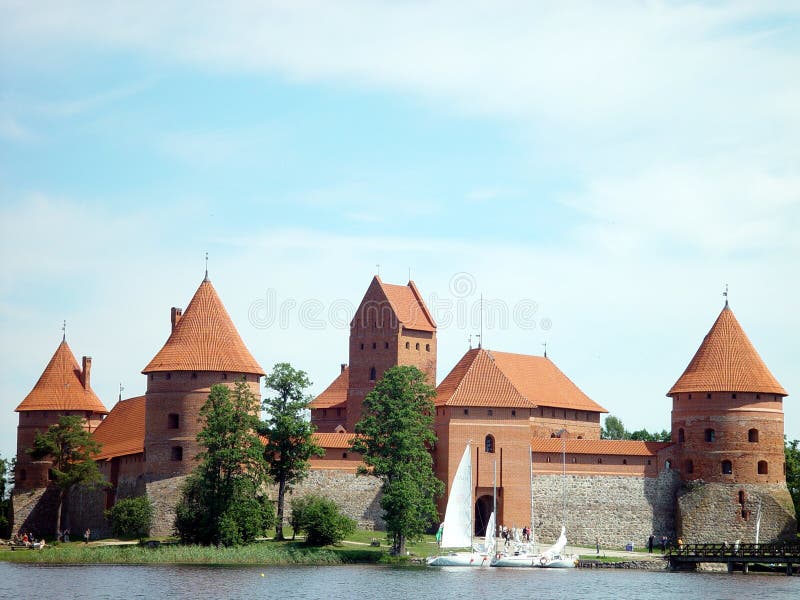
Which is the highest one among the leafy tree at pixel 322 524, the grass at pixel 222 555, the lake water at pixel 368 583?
the leafy tree at pixel 322 524

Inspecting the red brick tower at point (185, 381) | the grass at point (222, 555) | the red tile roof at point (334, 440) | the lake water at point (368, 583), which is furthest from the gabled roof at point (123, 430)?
the lake water at point (368, 583)

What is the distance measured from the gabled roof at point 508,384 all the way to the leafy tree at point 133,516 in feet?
38.3

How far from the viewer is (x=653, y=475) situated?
190 feet

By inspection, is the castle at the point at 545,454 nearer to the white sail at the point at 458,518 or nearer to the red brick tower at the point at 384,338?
the red brick tower at the point at 384,338

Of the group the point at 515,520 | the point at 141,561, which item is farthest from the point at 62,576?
the point at 515,520

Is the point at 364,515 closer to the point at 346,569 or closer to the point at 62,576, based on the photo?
the point at 346,569

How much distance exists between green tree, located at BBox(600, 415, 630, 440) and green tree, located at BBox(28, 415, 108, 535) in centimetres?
4083

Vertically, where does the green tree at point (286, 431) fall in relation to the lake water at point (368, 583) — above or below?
above

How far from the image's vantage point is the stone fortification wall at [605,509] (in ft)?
185

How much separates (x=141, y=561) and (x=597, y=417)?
982 inches

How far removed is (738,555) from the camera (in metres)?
50.7

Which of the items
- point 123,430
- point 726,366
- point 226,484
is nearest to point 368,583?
point 226,484

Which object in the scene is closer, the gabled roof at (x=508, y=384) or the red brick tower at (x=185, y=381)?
the red brick tower at (x=185, y=381)

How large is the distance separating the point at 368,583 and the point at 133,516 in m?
13.5
